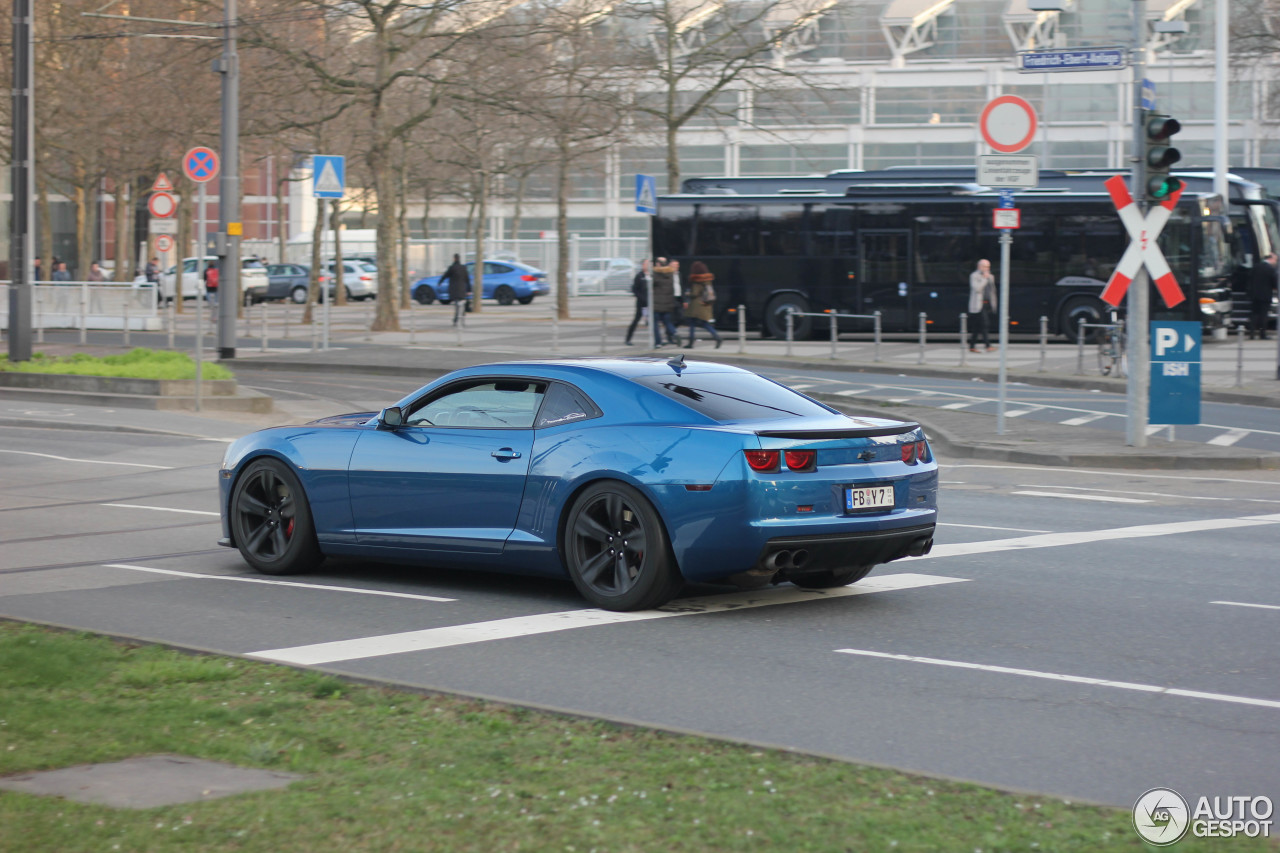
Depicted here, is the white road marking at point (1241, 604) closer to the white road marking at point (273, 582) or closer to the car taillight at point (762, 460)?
the car taillight at point (762, 460)

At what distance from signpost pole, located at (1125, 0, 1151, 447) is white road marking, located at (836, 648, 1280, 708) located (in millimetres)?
10614

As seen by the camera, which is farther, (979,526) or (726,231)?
(726,231)

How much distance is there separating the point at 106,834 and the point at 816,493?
4417mm

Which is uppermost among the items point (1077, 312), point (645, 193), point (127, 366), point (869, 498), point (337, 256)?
point (645, 193)

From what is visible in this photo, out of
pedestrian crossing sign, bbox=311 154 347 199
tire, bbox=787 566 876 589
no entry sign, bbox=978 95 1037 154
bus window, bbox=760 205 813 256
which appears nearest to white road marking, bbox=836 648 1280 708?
tire, bbox=787 566 876 589

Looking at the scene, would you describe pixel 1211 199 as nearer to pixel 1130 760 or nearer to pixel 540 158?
pixel 540 158

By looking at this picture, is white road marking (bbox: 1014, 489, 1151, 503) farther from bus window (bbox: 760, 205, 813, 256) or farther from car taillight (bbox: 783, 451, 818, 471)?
bus window (bbox: 760, 205, 813, 256)

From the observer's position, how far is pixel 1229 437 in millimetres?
19203

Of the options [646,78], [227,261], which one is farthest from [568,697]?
[646,78]

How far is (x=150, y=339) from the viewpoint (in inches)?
1460

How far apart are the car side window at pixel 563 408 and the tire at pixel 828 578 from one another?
5.40ft

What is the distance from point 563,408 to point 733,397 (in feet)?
3.08

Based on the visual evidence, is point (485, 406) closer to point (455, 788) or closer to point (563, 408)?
point (563, 408)

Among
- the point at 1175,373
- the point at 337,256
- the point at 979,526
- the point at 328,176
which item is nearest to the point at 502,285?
the point at 337,256
